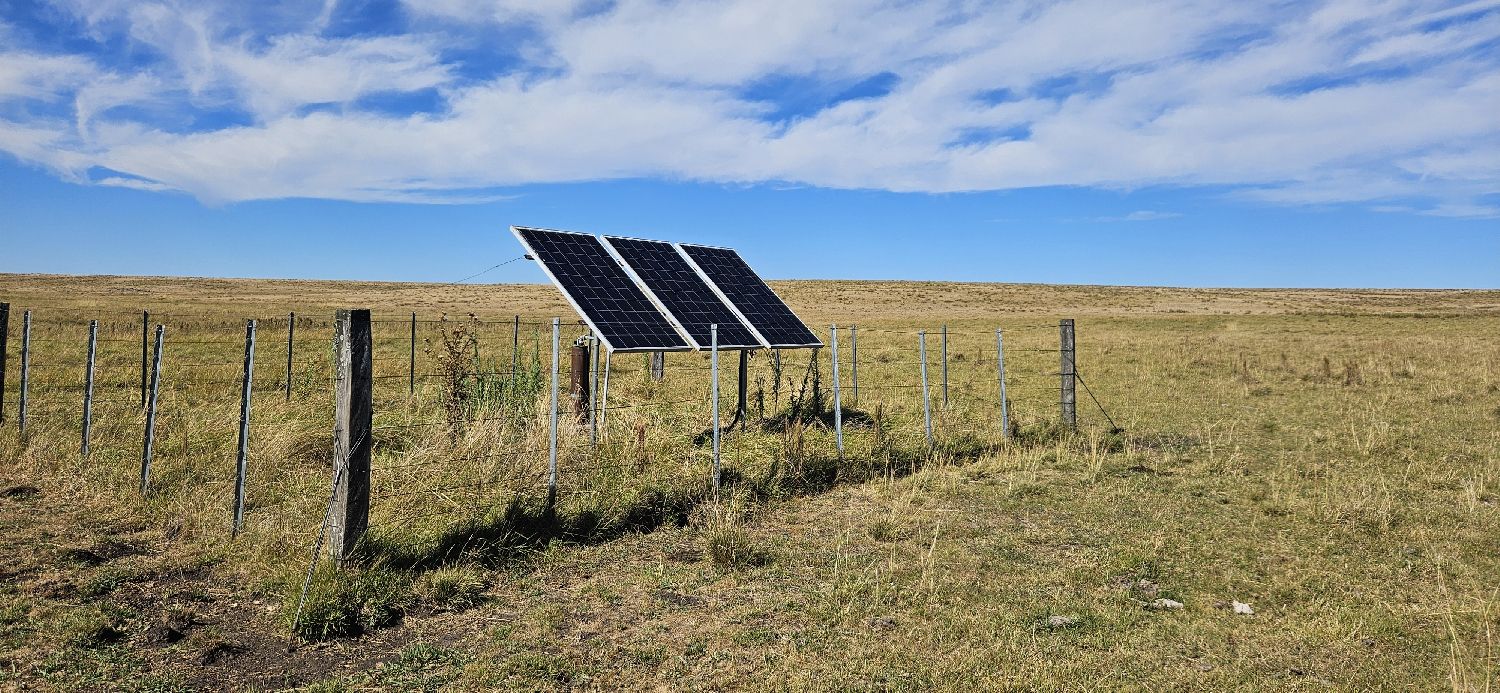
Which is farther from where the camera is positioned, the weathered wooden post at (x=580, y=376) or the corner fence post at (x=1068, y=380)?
the corner fence post at (x=1068, y=380)

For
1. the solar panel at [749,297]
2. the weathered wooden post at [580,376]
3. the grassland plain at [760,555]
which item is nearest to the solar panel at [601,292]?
the weathered wooden post at [580,376]

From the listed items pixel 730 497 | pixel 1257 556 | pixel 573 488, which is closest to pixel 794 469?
pixel 730 497

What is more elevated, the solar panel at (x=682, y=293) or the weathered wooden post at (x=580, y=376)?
the solar panel at (x=682, y=293)

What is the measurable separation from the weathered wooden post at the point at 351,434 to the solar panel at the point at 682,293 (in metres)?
5.19

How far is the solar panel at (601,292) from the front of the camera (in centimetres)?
1098

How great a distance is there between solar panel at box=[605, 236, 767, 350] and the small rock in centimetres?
635

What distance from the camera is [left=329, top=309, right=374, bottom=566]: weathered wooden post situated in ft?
22.0

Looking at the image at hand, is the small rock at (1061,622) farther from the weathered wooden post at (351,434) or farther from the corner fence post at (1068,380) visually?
the corner fence post at (1068,380)

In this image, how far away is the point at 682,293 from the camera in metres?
13.3

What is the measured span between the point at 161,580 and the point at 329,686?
2.72m

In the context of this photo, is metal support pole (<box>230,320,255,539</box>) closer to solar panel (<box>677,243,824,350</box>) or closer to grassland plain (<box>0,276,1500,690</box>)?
grassland plain (<box>0,276,1500,690</box>)

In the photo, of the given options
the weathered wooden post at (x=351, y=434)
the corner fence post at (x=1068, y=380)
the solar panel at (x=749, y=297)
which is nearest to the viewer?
the weathered wooden post at (x=351, y=434)

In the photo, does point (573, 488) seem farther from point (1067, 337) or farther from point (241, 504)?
point (1067, 337)

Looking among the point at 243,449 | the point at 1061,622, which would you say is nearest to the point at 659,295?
the point at 243,449
